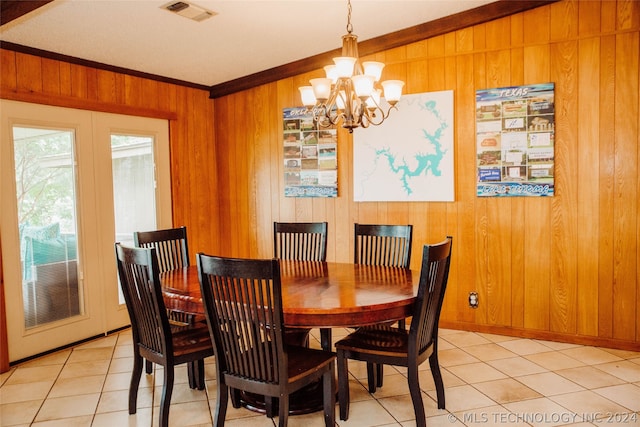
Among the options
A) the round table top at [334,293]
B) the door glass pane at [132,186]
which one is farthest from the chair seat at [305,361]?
the door glass pane at [132,186]

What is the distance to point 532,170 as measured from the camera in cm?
370

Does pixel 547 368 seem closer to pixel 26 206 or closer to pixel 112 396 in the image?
pixel 112 396

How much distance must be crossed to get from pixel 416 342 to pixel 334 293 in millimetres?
463

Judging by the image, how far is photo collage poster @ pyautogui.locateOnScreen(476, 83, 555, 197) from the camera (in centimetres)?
365

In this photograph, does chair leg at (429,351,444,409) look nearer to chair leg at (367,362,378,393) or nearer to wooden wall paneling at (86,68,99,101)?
chair leg at (367,362,378,393)

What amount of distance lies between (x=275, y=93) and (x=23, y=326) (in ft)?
9.75

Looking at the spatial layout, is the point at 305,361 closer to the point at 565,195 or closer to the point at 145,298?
the point at 145,298

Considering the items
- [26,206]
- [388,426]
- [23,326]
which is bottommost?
[388,426]

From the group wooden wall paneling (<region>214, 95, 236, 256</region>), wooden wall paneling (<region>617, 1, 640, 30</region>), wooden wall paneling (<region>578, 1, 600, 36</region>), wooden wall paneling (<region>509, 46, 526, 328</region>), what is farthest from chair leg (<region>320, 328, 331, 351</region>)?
wooden wall paneling (<region>617, 1, 640, 30</region>)

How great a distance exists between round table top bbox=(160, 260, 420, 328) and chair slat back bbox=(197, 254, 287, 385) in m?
0.15

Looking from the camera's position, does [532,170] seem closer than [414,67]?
Yes

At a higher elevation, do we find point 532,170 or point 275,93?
point 275,93

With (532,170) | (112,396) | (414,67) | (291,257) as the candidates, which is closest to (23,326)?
(112,396)

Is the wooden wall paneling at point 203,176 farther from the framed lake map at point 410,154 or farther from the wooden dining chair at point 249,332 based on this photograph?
the wooden dining chair at point 249,332
